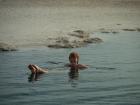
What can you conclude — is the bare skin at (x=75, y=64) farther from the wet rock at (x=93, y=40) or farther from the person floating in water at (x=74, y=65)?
the wet rock at (x=93, y=40)

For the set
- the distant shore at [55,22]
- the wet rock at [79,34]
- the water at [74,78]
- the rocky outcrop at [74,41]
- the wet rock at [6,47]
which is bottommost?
the water at [74,78]

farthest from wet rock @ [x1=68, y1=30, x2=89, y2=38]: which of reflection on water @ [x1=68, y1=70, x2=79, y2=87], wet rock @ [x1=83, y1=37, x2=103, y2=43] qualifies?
reflection on water @ [x1=68, y1=70, x2=79, y2=87]

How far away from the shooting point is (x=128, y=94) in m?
11.8

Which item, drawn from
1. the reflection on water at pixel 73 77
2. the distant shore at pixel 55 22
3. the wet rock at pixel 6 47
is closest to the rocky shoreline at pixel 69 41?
the wet rock at pixel 6 47

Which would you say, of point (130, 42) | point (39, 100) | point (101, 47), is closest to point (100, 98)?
point (39, 100)

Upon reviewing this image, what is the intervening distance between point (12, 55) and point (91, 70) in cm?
463

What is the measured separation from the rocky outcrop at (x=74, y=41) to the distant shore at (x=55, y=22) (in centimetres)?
31

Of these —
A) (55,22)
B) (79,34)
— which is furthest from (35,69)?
(55,22)

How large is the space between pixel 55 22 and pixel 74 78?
19159mm

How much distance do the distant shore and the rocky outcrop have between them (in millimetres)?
308

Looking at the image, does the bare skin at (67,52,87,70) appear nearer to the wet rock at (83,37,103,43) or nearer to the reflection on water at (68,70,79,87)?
the reflection on water at (68,70,79,87)

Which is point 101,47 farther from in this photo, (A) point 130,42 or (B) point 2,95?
(B) point 2,95

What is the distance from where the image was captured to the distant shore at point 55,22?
24.3 metres

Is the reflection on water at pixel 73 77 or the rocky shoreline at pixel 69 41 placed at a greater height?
the rocky shoreline at pixel 69 41
